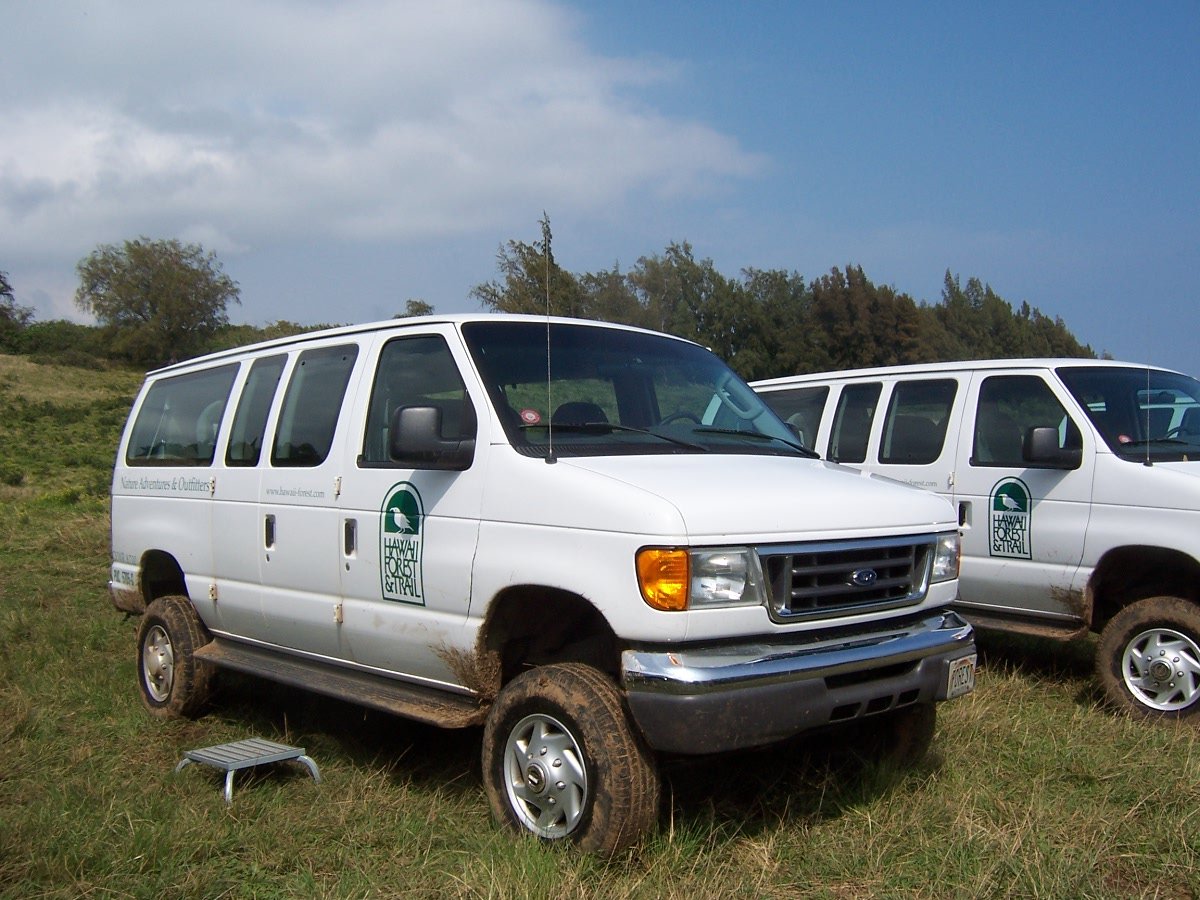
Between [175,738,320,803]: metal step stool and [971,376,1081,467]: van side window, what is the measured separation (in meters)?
4.29

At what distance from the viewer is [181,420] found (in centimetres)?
665

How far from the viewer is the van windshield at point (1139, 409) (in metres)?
6.25

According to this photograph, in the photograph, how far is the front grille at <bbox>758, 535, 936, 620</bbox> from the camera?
3852mm

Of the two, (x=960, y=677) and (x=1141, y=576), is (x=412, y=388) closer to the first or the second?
(x=960, y=677)

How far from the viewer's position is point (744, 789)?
478cm

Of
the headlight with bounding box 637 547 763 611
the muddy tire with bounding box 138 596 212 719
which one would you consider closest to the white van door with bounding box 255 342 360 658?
the muddy tire with bounding box 138 596 212 719

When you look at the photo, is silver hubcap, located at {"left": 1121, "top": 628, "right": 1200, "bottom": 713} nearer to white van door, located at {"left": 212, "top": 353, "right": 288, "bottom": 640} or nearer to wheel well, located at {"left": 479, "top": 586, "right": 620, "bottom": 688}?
wheel well, located at {"left": 479, "top": 586, "right": 620, "bottom": 688}

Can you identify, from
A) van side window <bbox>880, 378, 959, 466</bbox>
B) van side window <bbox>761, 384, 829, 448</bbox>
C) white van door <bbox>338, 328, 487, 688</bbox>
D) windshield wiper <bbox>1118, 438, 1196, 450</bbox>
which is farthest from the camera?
van side window <bbox>761, 384, 829, 448</bbox>

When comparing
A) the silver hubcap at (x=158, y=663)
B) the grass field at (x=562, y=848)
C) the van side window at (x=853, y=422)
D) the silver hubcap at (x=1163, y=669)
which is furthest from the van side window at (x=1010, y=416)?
the silver hubcap at (x=158, y=663)

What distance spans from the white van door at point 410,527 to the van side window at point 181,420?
1542 millimetres

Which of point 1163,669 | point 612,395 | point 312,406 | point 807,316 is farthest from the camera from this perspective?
point 807,316

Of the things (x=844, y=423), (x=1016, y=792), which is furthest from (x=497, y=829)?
(x=844, y=423)

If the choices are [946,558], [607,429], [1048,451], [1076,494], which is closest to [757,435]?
[607,429]

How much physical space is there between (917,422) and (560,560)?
4.09 metres
